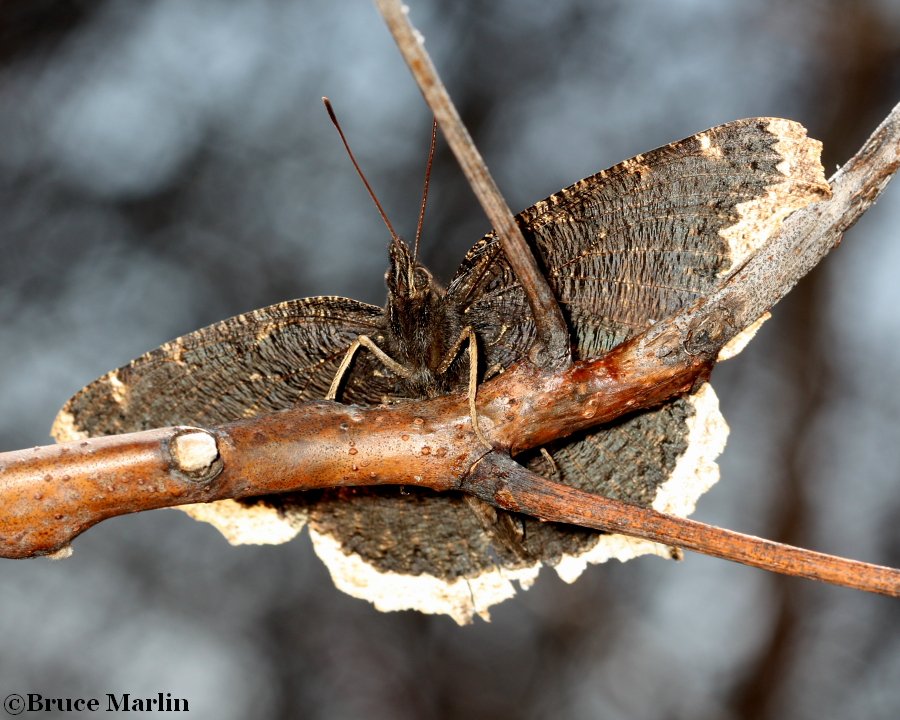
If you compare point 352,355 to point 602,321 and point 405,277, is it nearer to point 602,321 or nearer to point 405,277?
point 405,277

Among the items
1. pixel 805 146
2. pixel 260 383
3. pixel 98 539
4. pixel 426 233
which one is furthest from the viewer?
pixel 426 233

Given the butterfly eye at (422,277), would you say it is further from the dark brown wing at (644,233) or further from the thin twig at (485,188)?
the thin twig at (485,188)

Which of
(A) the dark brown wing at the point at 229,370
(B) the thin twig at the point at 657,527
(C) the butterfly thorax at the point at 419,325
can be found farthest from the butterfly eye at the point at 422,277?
(B) the thin twig at the point at 657,527

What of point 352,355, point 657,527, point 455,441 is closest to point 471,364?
point 455,441

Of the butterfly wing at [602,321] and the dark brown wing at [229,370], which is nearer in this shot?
the butterfly wing at [602,321]

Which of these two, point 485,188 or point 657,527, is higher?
point 485,188

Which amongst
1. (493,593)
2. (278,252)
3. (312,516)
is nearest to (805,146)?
(493,593)

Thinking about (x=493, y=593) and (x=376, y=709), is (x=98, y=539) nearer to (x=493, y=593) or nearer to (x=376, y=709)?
(x=376, y=709)

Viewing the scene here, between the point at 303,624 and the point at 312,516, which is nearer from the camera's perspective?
the point at 312,516
